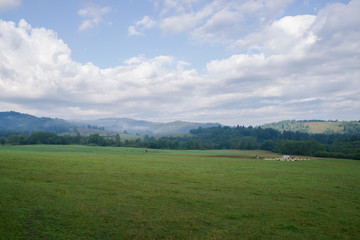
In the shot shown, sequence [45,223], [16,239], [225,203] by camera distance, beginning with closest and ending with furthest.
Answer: [16,239] < [45,223] < [225,203]

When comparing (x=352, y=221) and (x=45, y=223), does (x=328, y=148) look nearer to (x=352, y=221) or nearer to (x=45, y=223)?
(x=352, y=221)

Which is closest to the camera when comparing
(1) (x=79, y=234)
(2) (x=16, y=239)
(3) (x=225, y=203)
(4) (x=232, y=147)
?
(2) (x=16, y=239)

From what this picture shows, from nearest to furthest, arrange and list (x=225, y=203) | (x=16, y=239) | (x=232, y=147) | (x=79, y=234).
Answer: (x=16, y=239)
(x=79, y=234)
(x=225, y=203)
(x=232, y=147)

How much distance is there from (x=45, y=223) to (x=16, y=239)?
5.45 feet

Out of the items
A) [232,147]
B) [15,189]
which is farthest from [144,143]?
[15,189]

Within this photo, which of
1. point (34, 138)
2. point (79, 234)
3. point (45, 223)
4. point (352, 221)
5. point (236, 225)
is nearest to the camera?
point (79, 234)

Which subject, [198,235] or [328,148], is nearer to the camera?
[198,235]

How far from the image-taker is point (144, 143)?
519 feet

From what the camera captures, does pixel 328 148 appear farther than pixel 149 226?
Yes

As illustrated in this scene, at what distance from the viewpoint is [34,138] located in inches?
5758

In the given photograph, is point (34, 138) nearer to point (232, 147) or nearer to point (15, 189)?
point (232, 147)

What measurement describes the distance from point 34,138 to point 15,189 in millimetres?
151999

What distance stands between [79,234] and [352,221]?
45.1 ft

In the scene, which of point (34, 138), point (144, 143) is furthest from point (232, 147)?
point (34, 138)
